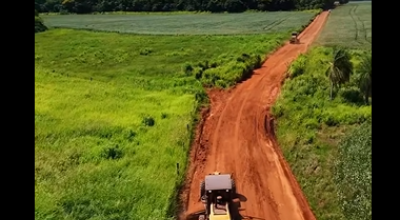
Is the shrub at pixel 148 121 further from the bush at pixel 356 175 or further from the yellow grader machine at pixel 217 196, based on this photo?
the bush at pixel 356 175

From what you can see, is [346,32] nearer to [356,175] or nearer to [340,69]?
[340,69]

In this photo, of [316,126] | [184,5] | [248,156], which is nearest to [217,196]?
[248,156]

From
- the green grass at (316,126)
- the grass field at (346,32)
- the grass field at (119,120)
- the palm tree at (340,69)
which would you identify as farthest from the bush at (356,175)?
the grass field at (346,32)

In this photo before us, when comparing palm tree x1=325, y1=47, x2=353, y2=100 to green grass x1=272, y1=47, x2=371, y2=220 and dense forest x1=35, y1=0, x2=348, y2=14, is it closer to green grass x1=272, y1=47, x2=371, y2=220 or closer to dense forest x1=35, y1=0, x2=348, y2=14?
green grass x1=272, y1=47, x2=371, y2=220

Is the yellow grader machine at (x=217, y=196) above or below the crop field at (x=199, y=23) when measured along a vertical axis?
below
